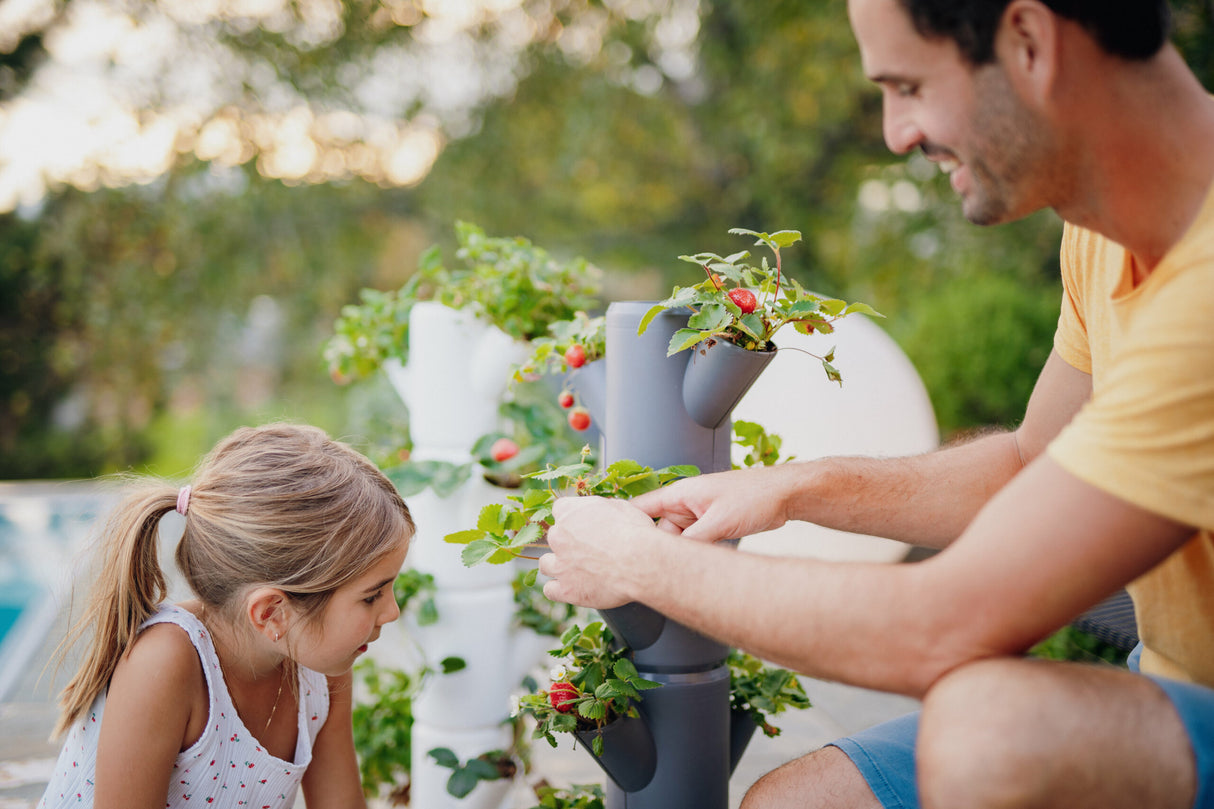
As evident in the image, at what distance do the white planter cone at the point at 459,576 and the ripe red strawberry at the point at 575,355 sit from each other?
292 mm

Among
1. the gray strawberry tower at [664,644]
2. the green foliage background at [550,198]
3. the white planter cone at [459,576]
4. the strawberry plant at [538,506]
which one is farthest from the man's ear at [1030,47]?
the green foliage background at [550,198]

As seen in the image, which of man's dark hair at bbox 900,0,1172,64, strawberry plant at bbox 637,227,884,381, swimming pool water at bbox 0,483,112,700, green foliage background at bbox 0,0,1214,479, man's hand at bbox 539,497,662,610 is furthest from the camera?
green foliage background at bbox 0,0,1214,479

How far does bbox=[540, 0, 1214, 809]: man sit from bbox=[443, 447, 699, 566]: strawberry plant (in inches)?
3.0

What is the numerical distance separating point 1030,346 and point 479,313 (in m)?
3.48

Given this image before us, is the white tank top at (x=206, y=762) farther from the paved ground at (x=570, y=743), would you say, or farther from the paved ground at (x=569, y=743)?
the paved ground at (x=570, y=743)

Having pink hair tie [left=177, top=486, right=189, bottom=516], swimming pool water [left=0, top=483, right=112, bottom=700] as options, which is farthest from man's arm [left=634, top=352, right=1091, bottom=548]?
swimming pool water [left=0, top=483, right=112, bottom=700]

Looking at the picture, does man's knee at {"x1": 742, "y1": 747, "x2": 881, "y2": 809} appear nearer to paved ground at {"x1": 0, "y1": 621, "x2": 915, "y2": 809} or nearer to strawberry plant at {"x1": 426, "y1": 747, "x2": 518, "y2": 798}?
strawberry plant at {"x1": 426, "y1": 747, "x2": 518, "y2": 798}

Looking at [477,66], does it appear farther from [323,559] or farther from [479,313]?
[323,559]

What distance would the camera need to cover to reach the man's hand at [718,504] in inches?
49.4

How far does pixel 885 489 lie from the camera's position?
4.71 feet

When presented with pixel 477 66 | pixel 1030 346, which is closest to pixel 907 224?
pixel 1030 346

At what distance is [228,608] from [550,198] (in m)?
6.24

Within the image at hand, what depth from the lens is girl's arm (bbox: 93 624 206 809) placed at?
1.34 m

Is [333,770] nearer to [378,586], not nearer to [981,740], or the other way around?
[378,586]
